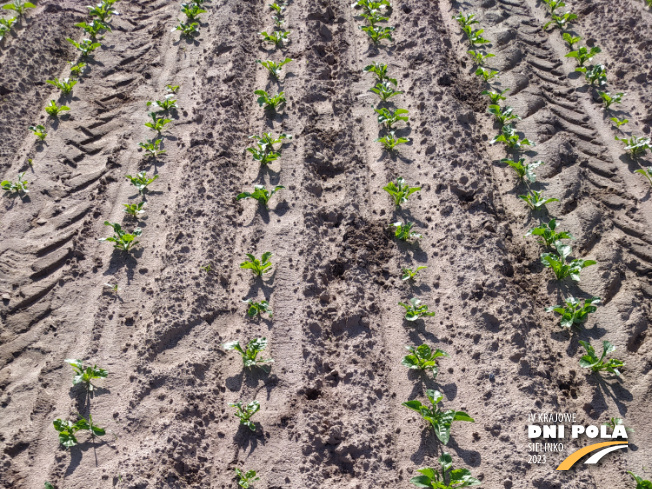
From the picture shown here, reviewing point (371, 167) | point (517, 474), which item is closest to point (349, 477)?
point (517, 474)

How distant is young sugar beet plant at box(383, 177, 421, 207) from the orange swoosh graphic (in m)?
2.14

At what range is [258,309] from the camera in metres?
3.61

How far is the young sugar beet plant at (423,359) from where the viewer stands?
3.27 meters

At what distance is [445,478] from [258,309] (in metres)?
1.59

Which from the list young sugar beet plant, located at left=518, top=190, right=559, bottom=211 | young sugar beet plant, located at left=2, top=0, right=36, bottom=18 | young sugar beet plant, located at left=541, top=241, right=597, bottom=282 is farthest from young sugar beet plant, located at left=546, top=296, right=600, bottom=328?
young sugar beet plant, located at left=2, top=0, right=36, bottom=18

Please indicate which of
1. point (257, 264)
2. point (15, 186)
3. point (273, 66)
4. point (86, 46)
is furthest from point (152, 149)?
point (86, 46)

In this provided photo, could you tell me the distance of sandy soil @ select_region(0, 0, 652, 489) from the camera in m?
3.05

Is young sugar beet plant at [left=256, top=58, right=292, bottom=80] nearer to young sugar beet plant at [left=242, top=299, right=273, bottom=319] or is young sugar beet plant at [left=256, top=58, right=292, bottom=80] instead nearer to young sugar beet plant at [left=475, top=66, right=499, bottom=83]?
young sugar beet plant at [left=475, top=66, right=499, bottom=83]

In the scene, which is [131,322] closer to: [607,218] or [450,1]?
[607,218]

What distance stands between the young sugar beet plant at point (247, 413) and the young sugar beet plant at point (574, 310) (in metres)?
2.02

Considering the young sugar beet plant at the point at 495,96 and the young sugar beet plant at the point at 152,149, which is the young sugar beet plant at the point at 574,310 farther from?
the young sugar beet plant at the point at 152,149

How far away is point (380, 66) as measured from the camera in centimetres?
536

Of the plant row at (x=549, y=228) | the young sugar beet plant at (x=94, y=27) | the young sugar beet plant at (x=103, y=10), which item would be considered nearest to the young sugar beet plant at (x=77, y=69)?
the young sugar beet plant at (x=94, y=27)

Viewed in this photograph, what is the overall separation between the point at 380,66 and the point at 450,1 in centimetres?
169
